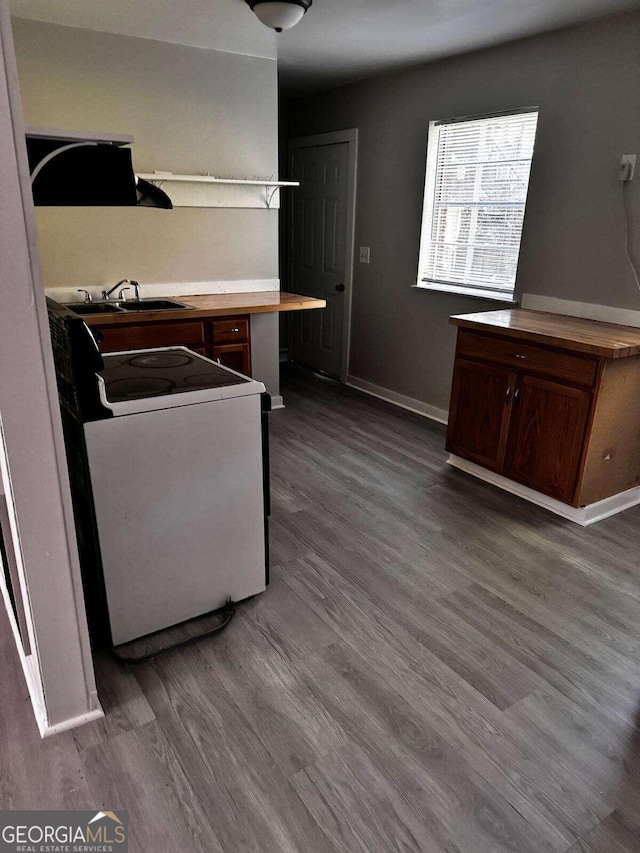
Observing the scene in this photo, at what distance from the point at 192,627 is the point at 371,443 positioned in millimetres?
2042

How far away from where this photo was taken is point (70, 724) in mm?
1687

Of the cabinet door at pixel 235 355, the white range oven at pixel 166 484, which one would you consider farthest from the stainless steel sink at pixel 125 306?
the white range oven at pixel 166 484

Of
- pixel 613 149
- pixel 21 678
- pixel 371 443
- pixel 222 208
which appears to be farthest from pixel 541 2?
pixel 21 678

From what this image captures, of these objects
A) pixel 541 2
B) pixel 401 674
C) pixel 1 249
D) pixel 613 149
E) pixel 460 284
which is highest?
pixel 541 2

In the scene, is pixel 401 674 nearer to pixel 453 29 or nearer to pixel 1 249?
pixel 1 249

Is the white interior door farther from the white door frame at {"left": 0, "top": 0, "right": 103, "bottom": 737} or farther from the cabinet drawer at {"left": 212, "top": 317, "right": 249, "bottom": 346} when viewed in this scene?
the white door frame at {"left": 0, "top": 0, "right": 103, "bottom": 737}

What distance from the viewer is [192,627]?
2117mm

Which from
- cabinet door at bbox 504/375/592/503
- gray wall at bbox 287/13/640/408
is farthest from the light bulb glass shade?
cabinet door at bbox 504/375/592/503

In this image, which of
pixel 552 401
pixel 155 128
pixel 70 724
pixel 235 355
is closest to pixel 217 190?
pixel 155 128

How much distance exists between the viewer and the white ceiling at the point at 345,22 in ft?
9.37

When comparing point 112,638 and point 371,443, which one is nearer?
point 112,638

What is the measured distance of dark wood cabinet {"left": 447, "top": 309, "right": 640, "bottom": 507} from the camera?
106 inches

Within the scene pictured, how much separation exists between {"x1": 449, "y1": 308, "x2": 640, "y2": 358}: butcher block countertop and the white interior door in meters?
2.12

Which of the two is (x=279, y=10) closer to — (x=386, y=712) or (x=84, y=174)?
(x=84, y=174)
